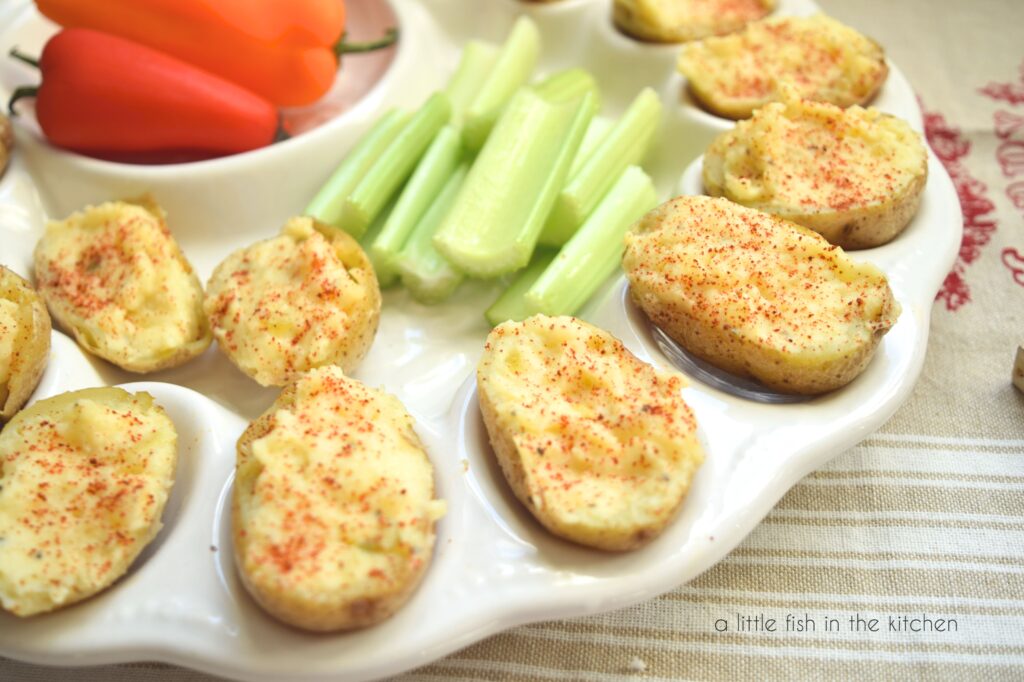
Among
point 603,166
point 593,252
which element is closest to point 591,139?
point 603,166

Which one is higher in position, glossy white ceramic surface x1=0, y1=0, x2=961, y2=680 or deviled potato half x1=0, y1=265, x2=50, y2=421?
deviled potato half x1=0, y1=265, x2=50, y2=421

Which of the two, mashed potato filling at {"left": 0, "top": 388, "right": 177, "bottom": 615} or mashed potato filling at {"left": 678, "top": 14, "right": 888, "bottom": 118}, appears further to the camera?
mashed potato filling at {"left": 678, "top": 14, "right": 888, "bottom": 118}

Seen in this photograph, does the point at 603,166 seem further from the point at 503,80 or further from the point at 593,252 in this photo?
the point at 503,80

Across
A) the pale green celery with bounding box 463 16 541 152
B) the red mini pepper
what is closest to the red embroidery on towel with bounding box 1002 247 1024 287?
the pale green celery with bounding box 463 16 541 152

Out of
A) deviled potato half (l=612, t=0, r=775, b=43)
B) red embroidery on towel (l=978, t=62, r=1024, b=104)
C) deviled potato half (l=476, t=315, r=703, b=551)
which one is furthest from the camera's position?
red embroidery on towel (l=978, t=62, r=1024, b=104)

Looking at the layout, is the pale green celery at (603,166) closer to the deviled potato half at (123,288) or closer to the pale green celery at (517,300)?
the pale green celery at (517,300)

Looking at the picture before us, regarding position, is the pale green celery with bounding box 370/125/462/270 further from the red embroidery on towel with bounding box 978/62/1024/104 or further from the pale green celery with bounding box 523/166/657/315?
the red embroidery on towel with bounding box 978/62/1024/104
